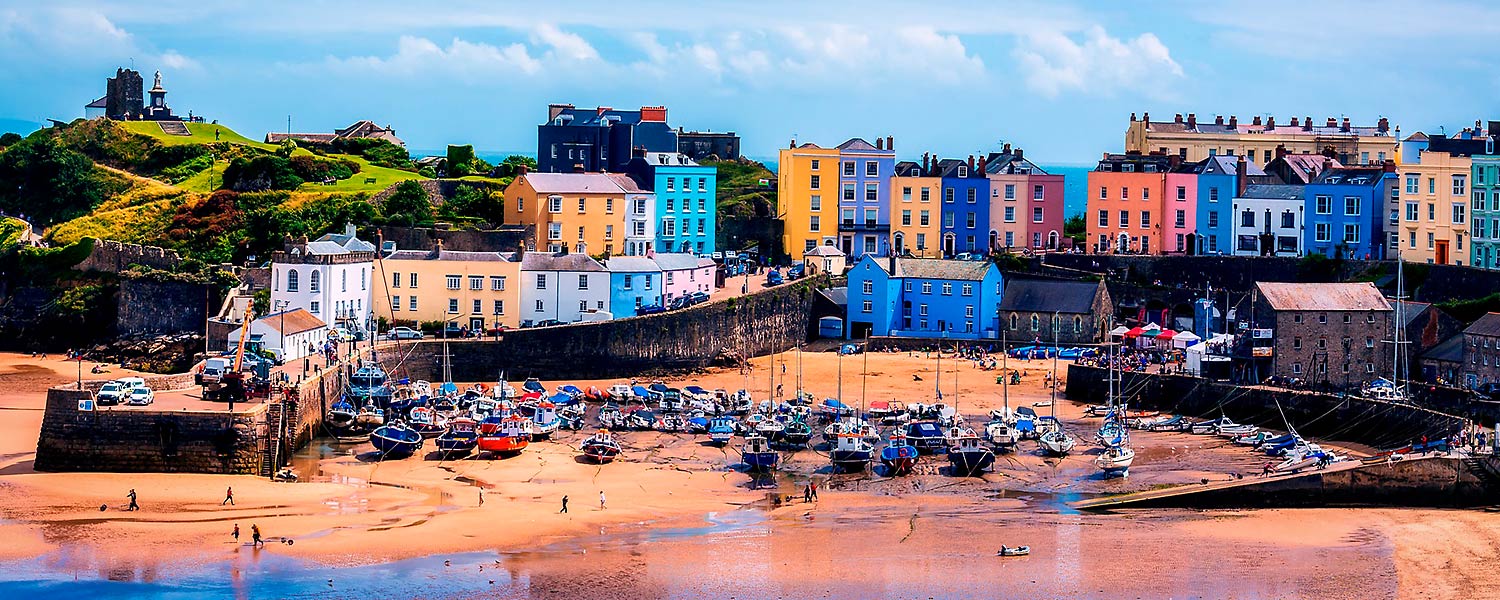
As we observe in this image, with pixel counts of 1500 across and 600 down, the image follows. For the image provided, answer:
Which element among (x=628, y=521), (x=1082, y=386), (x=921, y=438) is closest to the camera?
(x=628, y=521)

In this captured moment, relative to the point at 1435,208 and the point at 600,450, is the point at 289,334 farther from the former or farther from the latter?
the point at 1435,208

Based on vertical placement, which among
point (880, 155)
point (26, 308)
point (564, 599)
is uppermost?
point (880, 155)

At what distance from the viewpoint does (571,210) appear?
67.8m

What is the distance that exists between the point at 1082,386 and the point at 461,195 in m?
24.8

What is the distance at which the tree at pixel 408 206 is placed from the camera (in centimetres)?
6712

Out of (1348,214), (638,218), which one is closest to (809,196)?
(638,218)

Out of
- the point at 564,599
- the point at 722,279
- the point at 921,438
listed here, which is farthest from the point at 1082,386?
the point at 564,599

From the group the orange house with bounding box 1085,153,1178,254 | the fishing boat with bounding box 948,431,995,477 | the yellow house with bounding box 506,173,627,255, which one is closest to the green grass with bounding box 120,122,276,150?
the yellow house with bounding box 506,173,627,255

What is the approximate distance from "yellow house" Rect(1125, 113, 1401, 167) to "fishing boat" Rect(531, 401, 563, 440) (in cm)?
3415

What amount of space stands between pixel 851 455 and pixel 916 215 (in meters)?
28.2

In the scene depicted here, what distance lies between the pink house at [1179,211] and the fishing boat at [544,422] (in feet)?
91.5

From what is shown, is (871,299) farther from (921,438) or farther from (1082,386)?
(921,438)

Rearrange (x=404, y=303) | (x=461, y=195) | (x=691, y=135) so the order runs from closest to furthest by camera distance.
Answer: (x=404, y=303)
(x=461, y=195)
(x=691, y=135)

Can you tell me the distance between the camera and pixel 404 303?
60062 millimetres
